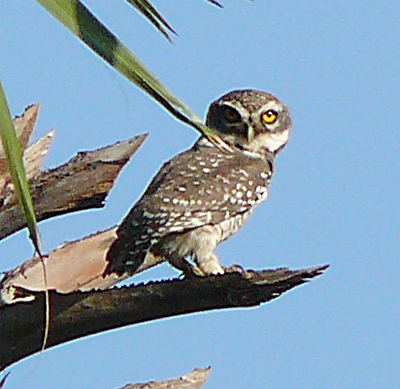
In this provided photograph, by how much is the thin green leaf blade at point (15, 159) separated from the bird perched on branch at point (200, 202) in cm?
319

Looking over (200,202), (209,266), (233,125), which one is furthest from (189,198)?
(233,125)

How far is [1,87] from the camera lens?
2.10m

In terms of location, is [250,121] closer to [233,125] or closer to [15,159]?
[233,125]

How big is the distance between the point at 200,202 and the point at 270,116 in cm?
143

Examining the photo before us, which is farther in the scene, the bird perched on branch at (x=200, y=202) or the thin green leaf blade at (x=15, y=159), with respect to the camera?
the bird perched on branch at (x=200, y=202)

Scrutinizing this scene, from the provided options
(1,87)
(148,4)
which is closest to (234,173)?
(148,4)

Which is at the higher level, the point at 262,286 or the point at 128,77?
the point at 128,77

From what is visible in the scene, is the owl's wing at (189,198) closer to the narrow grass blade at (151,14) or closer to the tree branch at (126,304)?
the tree branch at (126,304)

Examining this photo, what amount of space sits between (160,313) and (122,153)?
1.57m

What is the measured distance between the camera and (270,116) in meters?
7.09

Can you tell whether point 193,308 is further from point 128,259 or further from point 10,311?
point 128,259

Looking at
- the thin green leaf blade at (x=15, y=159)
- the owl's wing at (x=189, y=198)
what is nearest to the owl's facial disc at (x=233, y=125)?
the owl's wing at (x=189, y=198)

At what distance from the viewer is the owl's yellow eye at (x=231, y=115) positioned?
6.93 m

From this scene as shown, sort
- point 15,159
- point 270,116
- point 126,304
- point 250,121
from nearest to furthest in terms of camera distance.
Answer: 1. point 15,159
2. point 126,304
3. point 250,121
4. point 270,116
